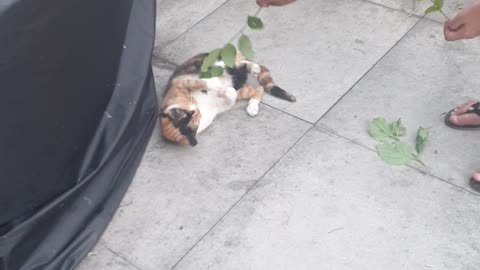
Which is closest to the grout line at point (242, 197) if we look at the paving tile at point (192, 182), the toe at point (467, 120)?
the paving tile at point (192, 182)

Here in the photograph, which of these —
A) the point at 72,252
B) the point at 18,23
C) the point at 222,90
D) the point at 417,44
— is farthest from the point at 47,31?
the point at 417,44

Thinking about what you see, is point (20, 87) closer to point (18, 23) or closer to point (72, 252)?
point (18, 23)

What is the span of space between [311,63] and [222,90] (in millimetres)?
650

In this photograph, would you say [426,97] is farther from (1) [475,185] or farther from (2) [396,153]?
(1) [475,185]

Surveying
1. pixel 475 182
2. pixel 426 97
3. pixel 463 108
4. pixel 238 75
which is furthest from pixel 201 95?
pixel 475 182

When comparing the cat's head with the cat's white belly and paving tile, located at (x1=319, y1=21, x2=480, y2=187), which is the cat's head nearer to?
the cat's white belly

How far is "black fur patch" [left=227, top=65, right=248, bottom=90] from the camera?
11.8ft

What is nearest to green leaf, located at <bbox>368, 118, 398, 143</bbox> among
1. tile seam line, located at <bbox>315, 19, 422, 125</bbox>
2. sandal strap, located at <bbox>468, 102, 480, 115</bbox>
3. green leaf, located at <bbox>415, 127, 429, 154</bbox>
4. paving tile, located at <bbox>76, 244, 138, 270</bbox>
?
green leaf, located at <bbox>415, 127, 429, 154</bbox>

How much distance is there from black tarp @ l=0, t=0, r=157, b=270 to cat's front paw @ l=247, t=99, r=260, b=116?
24.7 inches

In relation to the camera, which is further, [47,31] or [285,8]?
[285,8]

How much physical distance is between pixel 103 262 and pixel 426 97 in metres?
1.95

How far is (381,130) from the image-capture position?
325 cm

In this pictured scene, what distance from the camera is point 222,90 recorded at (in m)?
3.51

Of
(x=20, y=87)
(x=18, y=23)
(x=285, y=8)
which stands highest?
(x=18, y=23)
